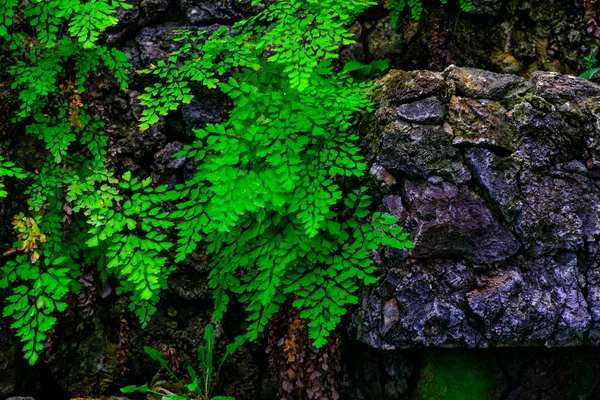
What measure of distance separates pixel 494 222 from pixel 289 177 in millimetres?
1611

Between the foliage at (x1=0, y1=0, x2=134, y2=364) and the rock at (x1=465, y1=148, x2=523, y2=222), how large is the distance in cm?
257

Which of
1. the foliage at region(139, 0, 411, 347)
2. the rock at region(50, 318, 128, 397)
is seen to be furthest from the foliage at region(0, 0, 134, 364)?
the foliage at region(139, 0, 411, 347)

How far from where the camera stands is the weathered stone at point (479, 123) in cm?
346

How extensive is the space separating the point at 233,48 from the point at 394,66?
73.2 inches

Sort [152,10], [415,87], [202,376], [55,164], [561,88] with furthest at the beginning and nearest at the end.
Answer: [152,10]
[202,376]
[55,164]
[415,87]
[561,88]

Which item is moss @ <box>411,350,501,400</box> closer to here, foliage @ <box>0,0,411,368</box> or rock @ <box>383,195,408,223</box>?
foliage @ <box>0,0,411,368</box>

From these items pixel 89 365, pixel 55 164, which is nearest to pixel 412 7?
pixel 55 164

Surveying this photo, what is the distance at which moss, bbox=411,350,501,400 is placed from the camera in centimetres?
369

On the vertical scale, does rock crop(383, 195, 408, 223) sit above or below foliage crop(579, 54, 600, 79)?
below

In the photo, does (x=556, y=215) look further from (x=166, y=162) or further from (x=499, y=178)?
(x=166, y=162)

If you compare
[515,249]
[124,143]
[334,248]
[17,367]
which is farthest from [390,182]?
[17,367]

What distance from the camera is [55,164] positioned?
3936 millimetres

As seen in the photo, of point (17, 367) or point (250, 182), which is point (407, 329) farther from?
point (17, 367)

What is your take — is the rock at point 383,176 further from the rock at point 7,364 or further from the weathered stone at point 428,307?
the rock at point 7,364
